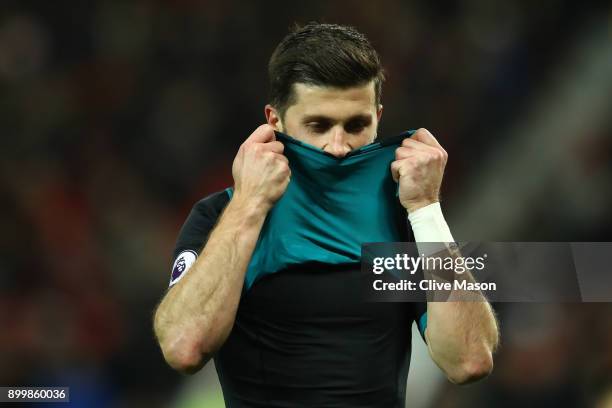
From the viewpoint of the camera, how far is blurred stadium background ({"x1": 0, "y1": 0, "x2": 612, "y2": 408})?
3.53 meters

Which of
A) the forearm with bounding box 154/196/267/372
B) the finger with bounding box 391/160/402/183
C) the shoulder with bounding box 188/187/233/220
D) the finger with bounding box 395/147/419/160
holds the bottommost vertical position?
the forearm with bounding box 154/196/267/372

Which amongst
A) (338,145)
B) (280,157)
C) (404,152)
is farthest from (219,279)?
(404,152)

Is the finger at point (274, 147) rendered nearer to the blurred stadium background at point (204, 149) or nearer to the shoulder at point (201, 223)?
the shoulder at point (201, 223)

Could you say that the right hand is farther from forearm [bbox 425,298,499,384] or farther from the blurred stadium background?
the blurred stadium background

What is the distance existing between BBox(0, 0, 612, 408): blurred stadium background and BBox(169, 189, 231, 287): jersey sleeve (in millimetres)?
1582

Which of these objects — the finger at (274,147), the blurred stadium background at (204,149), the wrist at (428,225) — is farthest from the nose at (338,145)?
the blurred stadium background at (204,149)

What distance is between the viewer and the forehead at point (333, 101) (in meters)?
1.98

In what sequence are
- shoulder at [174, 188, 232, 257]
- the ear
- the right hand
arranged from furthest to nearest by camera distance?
the ear → shoulder at [174, 188, 232, 257] → the right hand

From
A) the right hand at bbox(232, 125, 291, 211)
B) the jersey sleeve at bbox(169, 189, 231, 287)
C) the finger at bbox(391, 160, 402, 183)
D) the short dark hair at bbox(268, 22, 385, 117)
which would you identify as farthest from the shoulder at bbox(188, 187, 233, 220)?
the finger at bbox(391, 160, 402, 183)

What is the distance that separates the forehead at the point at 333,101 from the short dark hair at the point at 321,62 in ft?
0.05

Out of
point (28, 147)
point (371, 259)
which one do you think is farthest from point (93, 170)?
point (371, 259)

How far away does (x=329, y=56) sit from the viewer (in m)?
2.02

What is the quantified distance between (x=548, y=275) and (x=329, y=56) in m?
0.91

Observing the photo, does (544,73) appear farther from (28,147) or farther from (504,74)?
(28,147)
